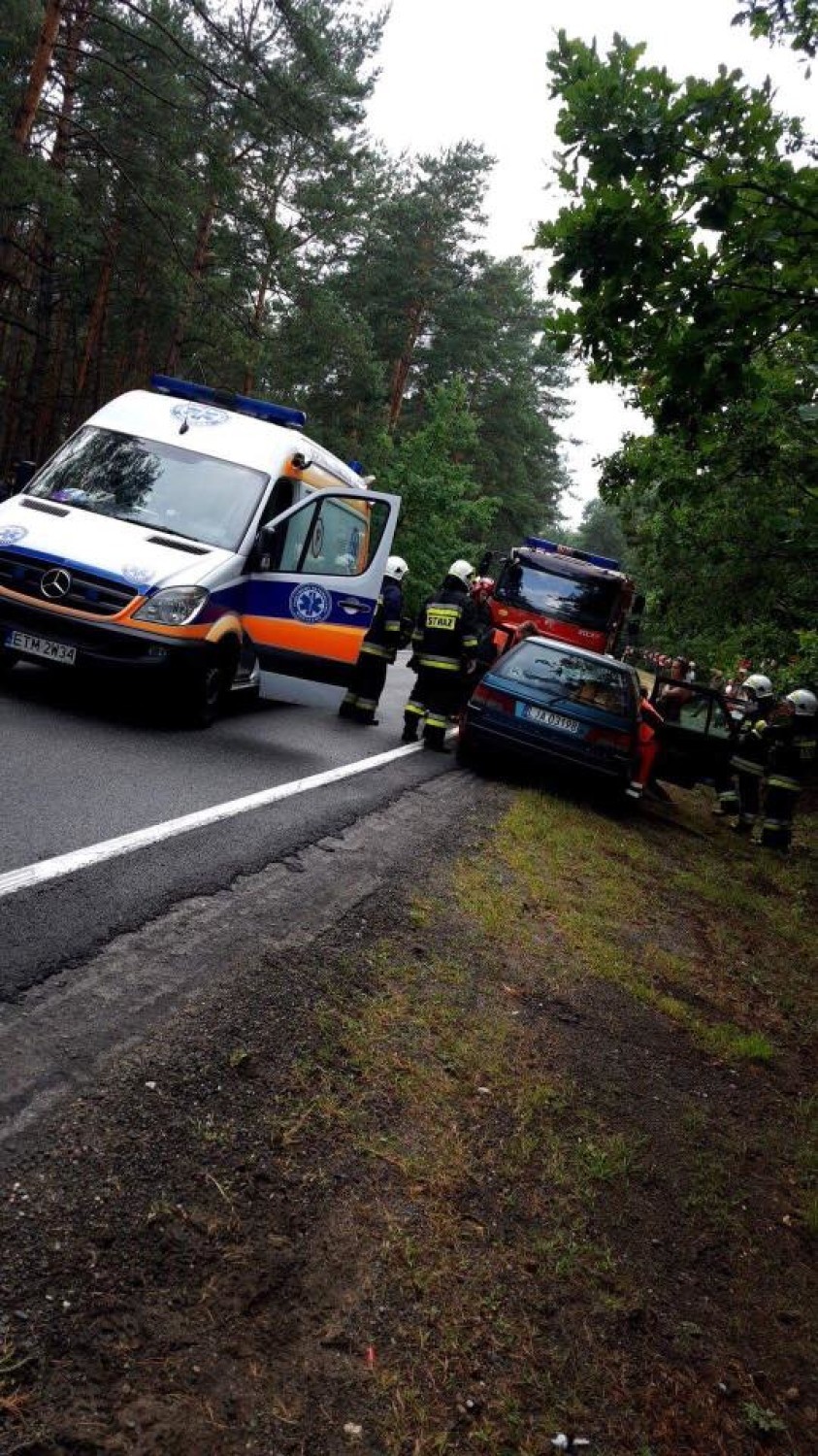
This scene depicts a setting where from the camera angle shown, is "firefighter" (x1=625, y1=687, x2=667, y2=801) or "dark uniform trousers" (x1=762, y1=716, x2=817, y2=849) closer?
"firefighter" (x1=625, y1=687, x2=667, y2=801)

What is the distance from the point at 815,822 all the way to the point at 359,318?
2593cm

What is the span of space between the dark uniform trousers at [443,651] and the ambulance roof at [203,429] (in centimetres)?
219

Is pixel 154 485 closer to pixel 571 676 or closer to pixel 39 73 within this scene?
pixel 571 676

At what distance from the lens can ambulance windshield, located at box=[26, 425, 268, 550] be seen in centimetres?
841

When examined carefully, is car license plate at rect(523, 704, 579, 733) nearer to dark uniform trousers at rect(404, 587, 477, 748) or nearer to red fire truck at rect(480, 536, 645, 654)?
dark uniform trousers at rect(404, 587, 477, 748)

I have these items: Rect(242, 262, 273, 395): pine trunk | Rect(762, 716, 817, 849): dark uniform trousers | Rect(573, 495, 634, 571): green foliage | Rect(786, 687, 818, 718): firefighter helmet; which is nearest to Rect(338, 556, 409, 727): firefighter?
Rect(762, 716, 817, 849): dark uniform trousers

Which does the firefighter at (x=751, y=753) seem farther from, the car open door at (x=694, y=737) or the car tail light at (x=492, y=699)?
the car tail light at (x=492, y=699)

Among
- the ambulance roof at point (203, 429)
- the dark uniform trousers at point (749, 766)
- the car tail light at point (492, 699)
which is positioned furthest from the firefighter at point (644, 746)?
the ambulance roof at point (203, 429)

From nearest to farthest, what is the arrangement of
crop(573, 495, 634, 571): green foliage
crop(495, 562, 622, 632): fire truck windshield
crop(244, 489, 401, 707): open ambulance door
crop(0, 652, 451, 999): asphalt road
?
crop(0, 652, 451, 999): asphalt road < crop(244, 489, 401, 707): open ambulance door < crop(495, 562, 622, 632): fire truck windshield < crop(573, 495, 634, 571): green foliage

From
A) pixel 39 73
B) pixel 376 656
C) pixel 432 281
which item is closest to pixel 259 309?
pixel 432 281

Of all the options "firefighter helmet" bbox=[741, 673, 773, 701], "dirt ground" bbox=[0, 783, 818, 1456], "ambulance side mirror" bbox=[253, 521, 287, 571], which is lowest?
"dirt ground" bbox=[0, 783, 818, 1456]

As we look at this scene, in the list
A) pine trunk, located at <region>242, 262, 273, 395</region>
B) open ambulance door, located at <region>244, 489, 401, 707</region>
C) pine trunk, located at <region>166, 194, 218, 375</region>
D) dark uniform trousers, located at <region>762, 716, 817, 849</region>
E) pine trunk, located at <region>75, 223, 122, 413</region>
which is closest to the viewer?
open ambulance door, located at <region>244, 489, 401, 707</region>

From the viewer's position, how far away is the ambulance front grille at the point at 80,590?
739 centimetres

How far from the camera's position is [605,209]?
17.9ft
